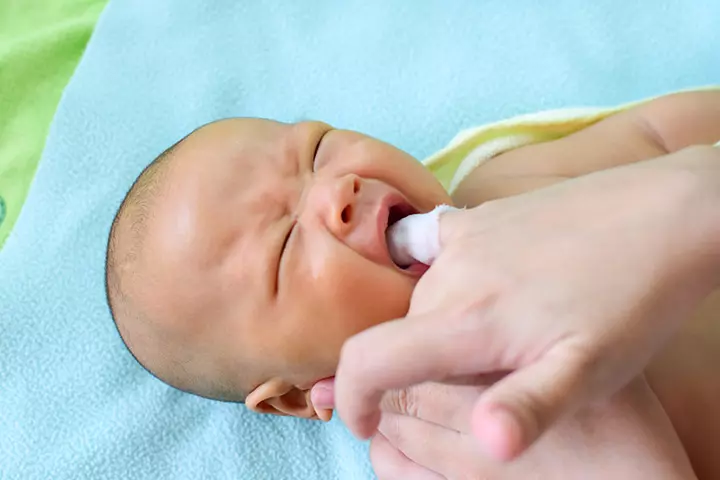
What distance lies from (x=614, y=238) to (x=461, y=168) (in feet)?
2.46

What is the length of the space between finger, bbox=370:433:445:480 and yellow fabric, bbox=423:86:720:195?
49 cm

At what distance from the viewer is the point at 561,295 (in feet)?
1.84

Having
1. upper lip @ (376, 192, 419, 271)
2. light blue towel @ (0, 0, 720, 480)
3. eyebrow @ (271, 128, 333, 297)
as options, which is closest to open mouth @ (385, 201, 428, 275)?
upper lip @ (376, 192, 419, 271)

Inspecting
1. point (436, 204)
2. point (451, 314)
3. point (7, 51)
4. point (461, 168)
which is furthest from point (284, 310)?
point (7, 51)

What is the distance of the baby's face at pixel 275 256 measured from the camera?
90 centimetres

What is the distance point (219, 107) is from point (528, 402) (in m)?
1.22

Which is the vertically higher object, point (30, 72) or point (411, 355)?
point (411, 355)

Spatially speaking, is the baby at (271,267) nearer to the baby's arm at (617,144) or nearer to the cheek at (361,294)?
the cheek at (361,294)

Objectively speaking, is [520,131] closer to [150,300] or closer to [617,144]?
[617,144]

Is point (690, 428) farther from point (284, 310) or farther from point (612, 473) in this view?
point (284, 310)

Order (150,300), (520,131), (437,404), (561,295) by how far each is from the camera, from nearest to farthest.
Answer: (561,295) → (437,404) → (150,300) → (520,131)

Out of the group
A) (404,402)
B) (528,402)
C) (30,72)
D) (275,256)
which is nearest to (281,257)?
(275,256)

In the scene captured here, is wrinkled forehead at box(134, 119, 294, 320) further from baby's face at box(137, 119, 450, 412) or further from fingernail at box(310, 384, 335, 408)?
fingernail at box(310, 384, 335, 408)

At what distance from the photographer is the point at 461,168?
133 centimetres
